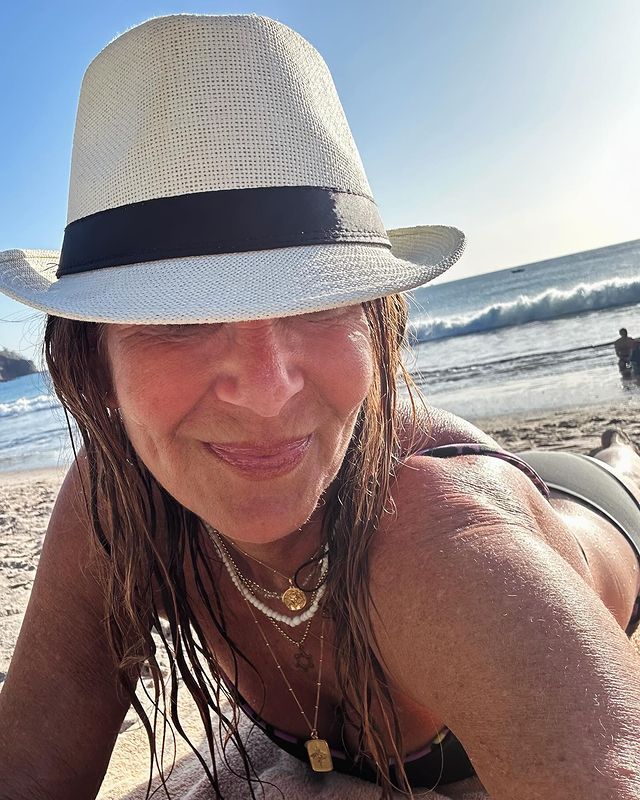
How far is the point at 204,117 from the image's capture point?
1044 millimetres

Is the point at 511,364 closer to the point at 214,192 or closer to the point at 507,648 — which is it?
the point at 507,648


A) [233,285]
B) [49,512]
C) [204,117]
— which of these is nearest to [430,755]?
[233,285]

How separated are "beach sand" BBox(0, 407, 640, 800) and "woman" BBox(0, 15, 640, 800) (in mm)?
904

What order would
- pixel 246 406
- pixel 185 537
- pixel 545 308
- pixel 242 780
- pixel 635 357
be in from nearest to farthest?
pixel 246 406, pixel 185 537, pixel 242 780, pixel 635 357, pixel 545 308

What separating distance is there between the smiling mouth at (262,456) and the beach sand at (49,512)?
1579 millimetres

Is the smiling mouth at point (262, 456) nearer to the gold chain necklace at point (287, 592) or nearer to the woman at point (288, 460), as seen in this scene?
the woman at point (288, 460)

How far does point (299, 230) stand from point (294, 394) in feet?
0.91

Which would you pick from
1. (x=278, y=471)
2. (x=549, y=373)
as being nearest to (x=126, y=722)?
(x=278, y=471)

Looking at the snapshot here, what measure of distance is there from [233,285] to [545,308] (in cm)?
2174

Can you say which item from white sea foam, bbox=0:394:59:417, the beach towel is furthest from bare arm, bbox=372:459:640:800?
white sea foam, bbox=0:394:59:417

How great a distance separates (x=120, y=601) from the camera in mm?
1603

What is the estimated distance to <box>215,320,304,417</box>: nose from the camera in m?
1.05

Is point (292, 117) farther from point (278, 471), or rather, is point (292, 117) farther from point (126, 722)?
point (126, 722)

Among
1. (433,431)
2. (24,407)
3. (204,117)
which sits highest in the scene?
(204,117)
